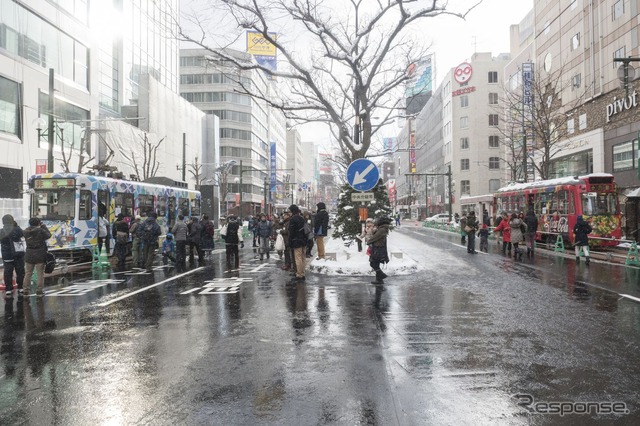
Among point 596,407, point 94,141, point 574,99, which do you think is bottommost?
point 596,407

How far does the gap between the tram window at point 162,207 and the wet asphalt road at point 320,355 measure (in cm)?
1147

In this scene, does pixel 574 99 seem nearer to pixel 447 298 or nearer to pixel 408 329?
pixel 447 298

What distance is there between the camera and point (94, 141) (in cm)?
3425

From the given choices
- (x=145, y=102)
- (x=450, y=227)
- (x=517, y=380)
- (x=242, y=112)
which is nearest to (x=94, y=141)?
(x=145, y=102)

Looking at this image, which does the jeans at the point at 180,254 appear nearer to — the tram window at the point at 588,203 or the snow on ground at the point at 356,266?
the snow on ground at the point at 356,266

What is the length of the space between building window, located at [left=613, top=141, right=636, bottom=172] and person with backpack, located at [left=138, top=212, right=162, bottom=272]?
27241mm

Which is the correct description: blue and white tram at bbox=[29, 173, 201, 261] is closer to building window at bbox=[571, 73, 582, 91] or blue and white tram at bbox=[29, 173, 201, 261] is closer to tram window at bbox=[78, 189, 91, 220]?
tram window at bbox=[78, 189, 91, 220]

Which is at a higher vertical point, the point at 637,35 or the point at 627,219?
the point at 637,35

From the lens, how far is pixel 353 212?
58.2ft

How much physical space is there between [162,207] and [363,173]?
1256 centimetres

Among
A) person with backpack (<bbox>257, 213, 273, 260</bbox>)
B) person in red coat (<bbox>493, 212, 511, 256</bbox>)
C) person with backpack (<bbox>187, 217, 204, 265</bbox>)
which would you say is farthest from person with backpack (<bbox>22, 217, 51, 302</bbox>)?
person in red coat (<bbox>493, 212, 511, 256</bbox>)

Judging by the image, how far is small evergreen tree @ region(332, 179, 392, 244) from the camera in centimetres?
1769

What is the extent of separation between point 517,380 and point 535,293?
19.3 feet

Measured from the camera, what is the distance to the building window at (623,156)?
28516mm
